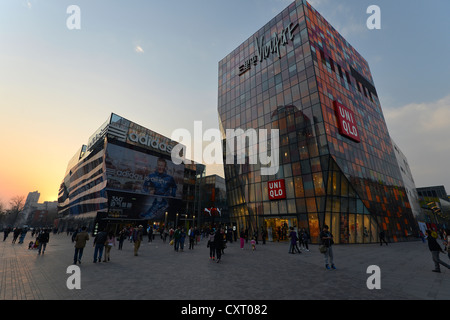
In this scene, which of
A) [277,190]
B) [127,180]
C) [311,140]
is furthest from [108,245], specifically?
[127,180]

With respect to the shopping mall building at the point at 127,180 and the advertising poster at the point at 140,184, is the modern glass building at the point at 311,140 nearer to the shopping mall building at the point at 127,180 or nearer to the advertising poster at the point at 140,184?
the advertising poster at the point at 140,184

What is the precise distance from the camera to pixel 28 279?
25.4 ft

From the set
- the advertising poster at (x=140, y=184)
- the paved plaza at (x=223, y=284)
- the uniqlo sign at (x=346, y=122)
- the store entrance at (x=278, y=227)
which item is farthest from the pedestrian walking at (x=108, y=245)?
the advertising poster at (x=140, y=184)

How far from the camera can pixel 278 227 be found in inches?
1137

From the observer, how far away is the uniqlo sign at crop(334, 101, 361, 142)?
29009 mm

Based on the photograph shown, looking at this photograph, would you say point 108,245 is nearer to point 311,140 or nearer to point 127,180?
point 311,140

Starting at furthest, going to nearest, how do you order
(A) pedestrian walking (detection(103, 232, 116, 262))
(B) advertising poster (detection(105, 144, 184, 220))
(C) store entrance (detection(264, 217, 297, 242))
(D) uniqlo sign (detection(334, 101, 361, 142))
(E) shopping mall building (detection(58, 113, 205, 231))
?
(B) advertising poster (detection(105, 144, 184, 220))
(E) shopping mall building (detection(58, 113, 205, 231))
(D) uniqlo sign (detection(334, 101, 361, 142))
(C) store entrance (detection(264, 217, 297, 242))
(A) pedestrian walking (detection(103, 232, 116, 262))

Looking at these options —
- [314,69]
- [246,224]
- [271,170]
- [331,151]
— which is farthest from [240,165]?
[314,69]

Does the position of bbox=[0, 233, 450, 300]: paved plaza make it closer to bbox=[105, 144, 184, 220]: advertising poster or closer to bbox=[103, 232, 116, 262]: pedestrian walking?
bbox=[103, 232, 116, 262]: pedestrian walking

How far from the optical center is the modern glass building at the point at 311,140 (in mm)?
25969

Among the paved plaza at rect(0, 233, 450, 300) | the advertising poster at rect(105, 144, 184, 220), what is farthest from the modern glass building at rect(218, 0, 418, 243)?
the advertising poster at rect(105, 144, 184, 220)

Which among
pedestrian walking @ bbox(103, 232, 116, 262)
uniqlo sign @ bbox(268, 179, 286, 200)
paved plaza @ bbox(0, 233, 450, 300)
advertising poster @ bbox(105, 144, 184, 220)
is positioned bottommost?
paved plaza @ bbox(0, 233, 450, 300)

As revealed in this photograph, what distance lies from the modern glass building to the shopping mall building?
22880mm
